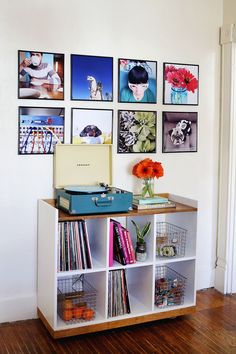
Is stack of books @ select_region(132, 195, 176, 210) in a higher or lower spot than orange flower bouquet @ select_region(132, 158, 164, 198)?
lower

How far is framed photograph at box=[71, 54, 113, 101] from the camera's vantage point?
125 inches

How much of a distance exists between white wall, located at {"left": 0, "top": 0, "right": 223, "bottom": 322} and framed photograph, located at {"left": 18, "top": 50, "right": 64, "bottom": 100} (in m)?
0.04

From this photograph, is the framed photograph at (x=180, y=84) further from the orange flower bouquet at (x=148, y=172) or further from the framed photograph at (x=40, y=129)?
the framed photograph at (x=40, y=129)

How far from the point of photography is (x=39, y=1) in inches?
119

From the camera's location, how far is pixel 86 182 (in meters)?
3.24

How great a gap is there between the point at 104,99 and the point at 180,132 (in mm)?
668

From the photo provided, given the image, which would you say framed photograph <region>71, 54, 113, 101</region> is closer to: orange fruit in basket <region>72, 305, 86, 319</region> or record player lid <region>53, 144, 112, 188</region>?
record player lid <region>53, 144, 112, 188</region>

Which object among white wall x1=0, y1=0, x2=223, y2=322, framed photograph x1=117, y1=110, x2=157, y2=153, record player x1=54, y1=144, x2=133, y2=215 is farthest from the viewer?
framed photograph x1=117, y1=110, x2=157, y2=153

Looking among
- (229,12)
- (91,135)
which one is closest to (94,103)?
(91,135)

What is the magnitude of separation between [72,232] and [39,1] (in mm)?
1502

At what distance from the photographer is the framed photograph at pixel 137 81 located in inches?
131

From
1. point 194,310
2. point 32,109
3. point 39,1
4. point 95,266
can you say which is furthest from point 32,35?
point 194,310

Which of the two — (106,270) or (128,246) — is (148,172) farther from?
(106,270)

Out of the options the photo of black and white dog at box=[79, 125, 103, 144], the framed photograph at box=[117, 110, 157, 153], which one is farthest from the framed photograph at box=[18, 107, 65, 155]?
the framed photograph at box=[117, 110, 157, 153]
